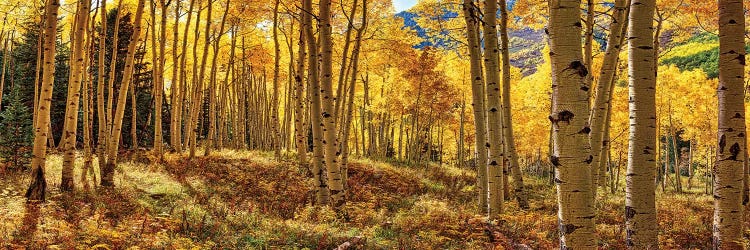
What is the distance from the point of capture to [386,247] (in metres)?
6.32

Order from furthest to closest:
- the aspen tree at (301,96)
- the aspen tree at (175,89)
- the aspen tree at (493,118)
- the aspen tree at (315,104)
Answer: the aspen tree at (175,89) < the aspen tree at (301,96) < the aspen tree at (315,104) < the aspen tree at (493,118)

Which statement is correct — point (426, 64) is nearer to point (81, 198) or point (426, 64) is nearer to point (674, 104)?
point (674, 104)

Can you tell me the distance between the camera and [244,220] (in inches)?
305

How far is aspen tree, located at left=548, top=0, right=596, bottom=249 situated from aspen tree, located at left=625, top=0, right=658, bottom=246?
1.94 metres

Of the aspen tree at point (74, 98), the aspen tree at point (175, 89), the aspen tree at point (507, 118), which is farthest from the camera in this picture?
the aspen tree at point (175, 89)

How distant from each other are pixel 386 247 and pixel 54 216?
16.5ft

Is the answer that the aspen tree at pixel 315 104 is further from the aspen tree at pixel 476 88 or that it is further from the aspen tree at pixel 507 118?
the aspen tree at pixel 507 118

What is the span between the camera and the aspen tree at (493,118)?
8055mm

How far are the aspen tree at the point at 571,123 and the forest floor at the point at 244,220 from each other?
291cm

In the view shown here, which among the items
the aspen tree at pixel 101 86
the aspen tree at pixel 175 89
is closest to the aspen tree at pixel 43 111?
the aspen tree at pixel 101 86

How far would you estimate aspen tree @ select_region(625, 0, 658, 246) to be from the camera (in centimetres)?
451

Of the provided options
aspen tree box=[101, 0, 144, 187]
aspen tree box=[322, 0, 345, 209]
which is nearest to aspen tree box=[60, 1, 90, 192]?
aspen tree box=[101, 0, 144, 187]

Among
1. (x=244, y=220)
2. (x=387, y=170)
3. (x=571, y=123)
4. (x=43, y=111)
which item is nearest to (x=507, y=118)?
(x=244, y=220)

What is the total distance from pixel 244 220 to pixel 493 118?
15.3ft
